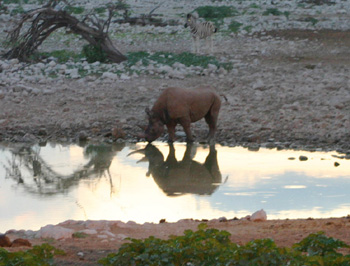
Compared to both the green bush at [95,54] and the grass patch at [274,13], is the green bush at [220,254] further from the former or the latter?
the grass patch at [274,13]

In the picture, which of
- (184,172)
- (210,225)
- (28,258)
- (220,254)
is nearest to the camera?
(28,258)

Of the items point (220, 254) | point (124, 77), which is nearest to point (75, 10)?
point (124, 77)

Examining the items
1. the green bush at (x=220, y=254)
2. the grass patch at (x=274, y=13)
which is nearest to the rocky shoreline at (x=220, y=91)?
the grass patch at (x=274, y=13)

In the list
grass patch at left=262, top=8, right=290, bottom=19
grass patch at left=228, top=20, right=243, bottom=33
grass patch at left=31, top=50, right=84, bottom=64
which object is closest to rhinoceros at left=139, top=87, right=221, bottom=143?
grass patch at left=31, top=50, right=84, bottom=64

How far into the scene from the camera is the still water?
966cm

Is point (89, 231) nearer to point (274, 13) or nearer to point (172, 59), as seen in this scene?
point (172, 59)

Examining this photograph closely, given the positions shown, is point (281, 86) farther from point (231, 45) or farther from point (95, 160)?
point (231, 45)

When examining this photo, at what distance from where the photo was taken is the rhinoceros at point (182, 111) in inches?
546

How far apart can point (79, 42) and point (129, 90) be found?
27.0 feet

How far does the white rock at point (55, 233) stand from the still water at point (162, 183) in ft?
4.56

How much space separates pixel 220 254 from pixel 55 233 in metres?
2.32

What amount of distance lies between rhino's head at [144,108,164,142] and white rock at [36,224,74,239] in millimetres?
6514

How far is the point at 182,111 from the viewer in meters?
13.8

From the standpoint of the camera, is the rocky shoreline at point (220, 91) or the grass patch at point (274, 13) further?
the grass patch at point (274, 13)
